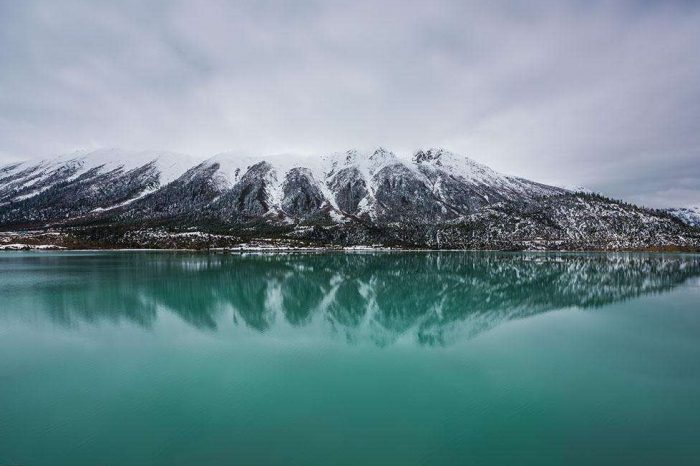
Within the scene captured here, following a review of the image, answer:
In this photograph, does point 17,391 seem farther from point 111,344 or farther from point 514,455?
point 514,455

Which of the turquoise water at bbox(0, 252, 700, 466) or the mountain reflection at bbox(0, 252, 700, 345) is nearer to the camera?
the turquoise water at bbox(0, 252, 700, 466)

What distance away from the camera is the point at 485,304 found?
165 feet

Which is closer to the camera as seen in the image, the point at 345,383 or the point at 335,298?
the point at 345,383

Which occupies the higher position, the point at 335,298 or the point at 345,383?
the point at 345,383

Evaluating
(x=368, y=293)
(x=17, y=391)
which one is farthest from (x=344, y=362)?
(x=368, y=293)

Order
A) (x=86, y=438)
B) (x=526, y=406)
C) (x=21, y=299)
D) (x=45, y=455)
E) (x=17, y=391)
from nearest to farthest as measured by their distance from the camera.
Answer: (x=45, y=455) < (x=86, y=438) < (x=526, y=406) < (x=17, y=391) < (x=21, y=299)

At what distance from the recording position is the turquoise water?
614 inches

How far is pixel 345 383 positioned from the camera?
22.6 meters

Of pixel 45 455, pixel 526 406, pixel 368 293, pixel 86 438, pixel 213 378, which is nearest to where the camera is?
pixel 45 455

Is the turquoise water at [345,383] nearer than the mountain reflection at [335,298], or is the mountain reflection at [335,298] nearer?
the turquoise water at [345,383]

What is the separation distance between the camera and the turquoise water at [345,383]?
15.6 meters

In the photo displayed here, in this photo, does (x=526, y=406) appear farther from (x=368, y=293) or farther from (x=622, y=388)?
(x=368, y=293)

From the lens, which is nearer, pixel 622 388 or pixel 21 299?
pixel 622 388

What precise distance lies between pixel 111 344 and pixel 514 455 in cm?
2862
